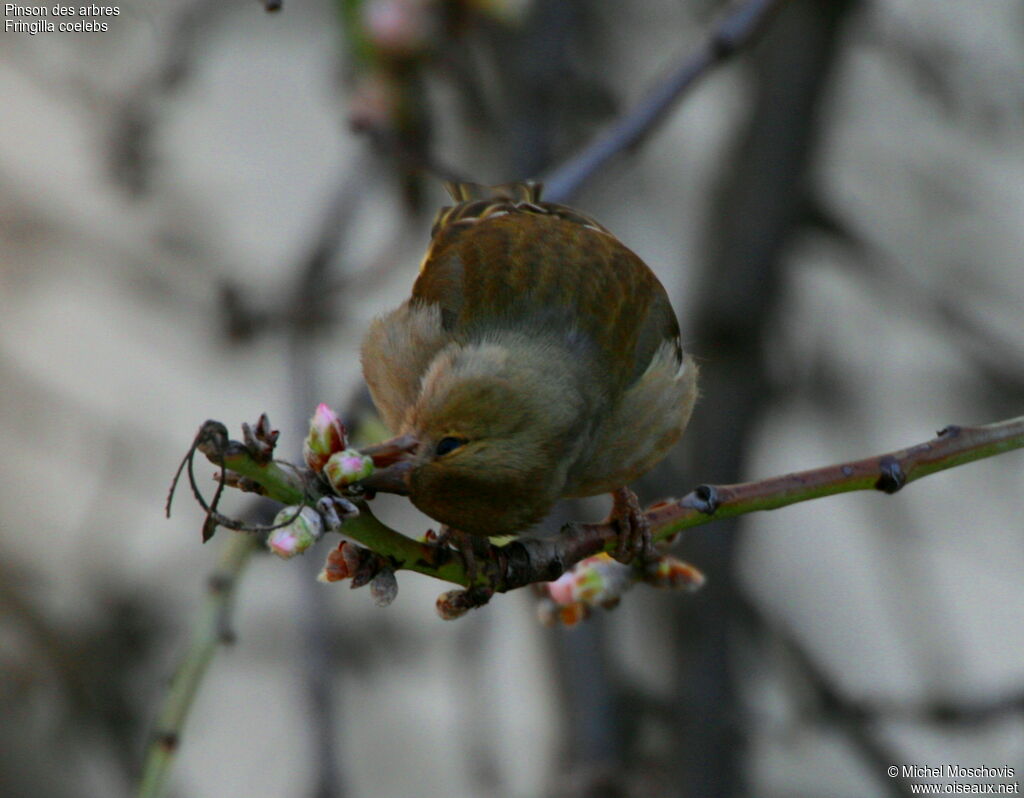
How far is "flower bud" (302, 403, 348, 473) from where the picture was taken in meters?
1.77

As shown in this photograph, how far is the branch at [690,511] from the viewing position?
6.07 feet

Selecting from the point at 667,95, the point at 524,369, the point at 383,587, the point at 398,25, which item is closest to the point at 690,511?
the point at 383,587

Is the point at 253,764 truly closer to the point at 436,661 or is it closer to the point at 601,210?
the point at 436,661

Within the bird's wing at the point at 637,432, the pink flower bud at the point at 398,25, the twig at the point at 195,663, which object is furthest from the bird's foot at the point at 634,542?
the pink flower bud at the point at 398,25

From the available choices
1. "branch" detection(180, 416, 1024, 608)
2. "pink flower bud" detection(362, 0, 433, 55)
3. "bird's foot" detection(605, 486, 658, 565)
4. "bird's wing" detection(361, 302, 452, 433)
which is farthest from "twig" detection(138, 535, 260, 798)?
"pink flower bud" detection(362, 0, 433, 55)

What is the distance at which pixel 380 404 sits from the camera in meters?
2.82

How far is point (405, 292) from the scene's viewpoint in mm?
6883

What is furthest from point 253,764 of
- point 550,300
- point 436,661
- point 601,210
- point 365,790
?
point 550,300

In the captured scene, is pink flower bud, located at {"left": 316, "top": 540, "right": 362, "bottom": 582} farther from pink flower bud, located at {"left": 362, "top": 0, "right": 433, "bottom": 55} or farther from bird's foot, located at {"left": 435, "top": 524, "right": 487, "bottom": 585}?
pink flower bud, located at {"left": 362, "top": 0, "right": 433, "bottom": 55}

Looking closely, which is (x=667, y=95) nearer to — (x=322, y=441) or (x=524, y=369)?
(x=524, y=369)

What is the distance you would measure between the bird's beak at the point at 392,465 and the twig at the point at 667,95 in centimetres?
110

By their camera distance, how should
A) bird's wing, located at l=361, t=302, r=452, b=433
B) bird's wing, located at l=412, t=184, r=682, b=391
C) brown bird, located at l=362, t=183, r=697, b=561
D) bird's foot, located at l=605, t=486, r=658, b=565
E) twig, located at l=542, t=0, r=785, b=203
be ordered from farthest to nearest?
1. twig, located at l=542, t=0, r=785, b=203
2. bird's wing, located at l=412, t=184, r=682, b=391
3. bird's wing, located at l=361, t=302, r=452, b=433
4. brown bird, located at l=362, t=183, r=697, b=561
5. bird's foot, located at l=605, t=486, r=658, b=565

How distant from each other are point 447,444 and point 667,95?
1.28m

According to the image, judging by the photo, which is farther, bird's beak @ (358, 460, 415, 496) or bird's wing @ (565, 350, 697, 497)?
bird's wing @ (565, 350, 697, 497)
